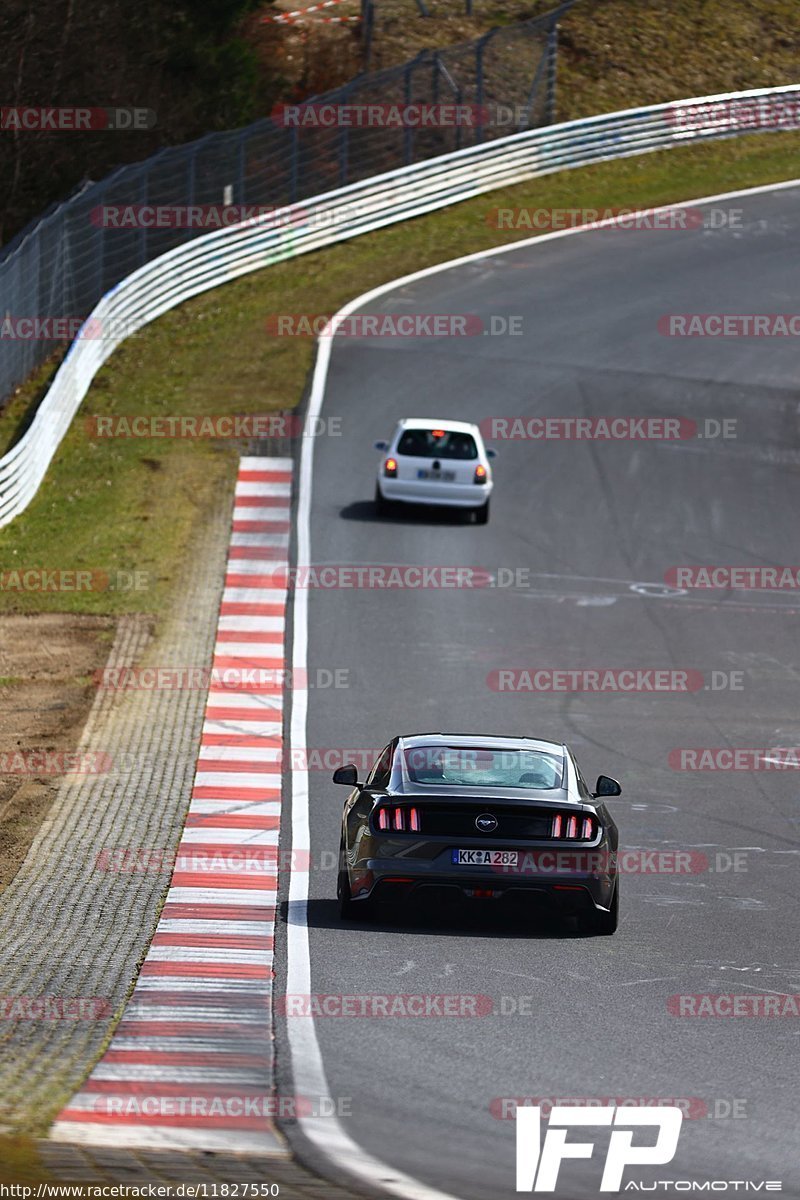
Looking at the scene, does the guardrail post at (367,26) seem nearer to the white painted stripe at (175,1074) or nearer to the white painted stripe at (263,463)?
the white painted stripe at (263,463)

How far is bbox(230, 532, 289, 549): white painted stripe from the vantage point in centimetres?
2666

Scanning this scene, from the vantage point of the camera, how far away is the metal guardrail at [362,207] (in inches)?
1325

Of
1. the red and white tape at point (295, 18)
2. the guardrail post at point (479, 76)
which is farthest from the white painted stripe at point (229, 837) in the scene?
the red and white tape at point (295, 18)

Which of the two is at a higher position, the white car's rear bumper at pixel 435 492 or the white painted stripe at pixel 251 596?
the white car's rear bumper at pixel 435 492

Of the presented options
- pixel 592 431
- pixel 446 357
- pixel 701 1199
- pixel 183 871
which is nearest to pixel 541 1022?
pixel 701 1199

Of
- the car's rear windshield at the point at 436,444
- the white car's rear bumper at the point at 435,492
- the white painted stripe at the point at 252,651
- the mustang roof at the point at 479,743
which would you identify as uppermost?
the car's rear windshield at the point at 436,444

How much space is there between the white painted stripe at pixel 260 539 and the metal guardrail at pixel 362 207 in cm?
376

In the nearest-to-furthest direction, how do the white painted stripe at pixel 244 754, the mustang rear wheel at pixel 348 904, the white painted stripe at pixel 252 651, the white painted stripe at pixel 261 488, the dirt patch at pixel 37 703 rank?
the mustang rear wheel at pixel 348 904 → the dirt patch at pixel 37 703 → the white painted stripe at pixel 244 754 → the white painted stripe at pixel 252 651 → the white painted stripe at pixel 261 488

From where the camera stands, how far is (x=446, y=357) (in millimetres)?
36406

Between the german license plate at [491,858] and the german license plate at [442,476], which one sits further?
the german license plate at [442,476]

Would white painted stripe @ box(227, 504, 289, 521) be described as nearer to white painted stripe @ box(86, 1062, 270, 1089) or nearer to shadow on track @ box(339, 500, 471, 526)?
shadow on track @ box(339, 500, 471, 526)

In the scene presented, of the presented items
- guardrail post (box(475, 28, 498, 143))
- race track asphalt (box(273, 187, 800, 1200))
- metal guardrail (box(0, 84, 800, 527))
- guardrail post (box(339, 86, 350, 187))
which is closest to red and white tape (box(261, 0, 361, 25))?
guardrail post (box(475, 28, 498, 143))

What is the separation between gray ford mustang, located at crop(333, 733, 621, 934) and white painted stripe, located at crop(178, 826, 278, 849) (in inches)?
102

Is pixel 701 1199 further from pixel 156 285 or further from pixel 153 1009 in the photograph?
pixel 156 285
